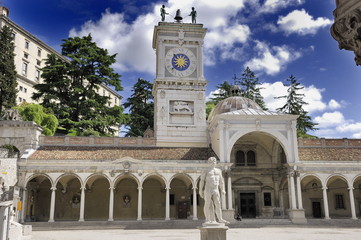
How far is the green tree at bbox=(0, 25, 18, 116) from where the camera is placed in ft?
131

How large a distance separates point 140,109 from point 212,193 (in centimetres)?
3927

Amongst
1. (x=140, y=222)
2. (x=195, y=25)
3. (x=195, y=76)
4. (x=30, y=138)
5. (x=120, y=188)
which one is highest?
(x=195, y=25)

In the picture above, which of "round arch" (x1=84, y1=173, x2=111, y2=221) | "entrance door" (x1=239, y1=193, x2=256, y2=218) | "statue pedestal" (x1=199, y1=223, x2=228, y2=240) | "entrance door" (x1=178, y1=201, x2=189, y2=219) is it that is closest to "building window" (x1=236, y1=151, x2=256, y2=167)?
"entrance door" (x1=239, y1=193, x2=256, y2=218)

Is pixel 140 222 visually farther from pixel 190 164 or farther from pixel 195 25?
pixel 195 25

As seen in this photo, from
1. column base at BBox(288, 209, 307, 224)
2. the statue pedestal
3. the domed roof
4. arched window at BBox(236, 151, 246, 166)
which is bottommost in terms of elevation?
column base at BBox(288, 209, 307, 224)

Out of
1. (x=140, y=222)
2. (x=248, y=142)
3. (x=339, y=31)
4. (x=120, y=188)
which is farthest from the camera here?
(x=248, y=142)

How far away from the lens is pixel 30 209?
97.6 ft

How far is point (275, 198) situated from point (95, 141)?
704 inches

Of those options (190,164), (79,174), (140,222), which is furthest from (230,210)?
(79,174)

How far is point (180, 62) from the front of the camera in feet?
120

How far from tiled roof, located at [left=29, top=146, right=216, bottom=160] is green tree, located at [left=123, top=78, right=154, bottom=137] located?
1619 cm

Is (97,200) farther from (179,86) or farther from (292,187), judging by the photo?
(292,187)

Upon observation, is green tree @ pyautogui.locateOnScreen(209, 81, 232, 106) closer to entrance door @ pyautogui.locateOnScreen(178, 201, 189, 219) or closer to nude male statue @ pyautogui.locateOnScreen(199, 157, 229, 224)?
entrance door @ pyautogui.locateOnScreen(178, 201, 189, 219)

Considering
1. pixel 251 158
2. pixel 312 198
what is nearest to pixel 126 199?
pixel 251 158
